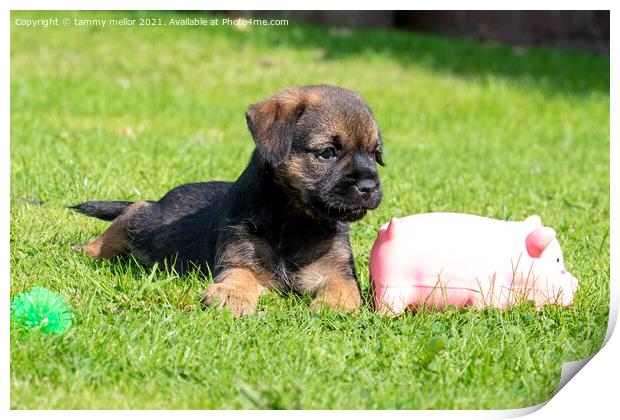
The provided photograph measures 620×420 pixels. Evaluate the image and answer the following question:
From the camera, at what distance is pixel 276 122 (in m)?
4.54

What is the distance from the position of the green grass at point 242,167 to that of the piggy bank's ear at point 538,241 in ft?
0.89

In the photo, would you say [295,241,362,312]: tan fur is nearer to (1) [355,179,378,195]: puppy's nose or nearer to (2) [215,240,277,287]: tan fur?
(2) [215,240,277,287]: tan fur

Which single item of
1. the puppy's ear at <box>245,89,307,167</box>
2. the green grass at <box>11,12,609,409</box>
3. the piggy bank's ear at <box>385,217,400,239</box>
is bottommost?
the green grass at <box>11,12,609,409</box>

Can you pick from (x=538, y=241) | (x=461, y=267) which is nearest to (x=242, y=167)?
(x=461, y=267)

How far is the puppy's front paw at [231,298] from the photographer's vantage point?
419 cm

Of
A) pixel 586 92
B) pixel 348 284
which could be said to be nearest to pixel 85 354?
pixel 348 284

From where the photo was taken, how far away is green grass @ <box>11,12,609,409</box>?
355 centimetres

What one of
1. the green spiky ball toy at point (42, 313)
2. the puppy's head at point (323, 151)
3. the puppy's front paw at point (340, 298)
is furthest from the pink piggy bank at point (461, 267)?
the green spiky ball toy at point (42, 313)

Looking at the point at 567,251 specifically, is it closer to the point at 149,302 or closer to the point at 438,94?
the point at 149,302

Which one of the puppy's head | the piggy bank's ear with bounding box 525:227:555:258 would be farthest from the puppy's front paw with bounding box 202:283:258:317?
the piggy bank's ear with bounding box 525:227:555:258

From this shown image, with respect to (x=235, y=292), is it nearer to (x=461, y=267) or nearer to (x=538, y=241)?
(x=461, y=267)

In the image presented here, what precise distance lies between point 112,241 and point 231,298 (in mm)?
1419

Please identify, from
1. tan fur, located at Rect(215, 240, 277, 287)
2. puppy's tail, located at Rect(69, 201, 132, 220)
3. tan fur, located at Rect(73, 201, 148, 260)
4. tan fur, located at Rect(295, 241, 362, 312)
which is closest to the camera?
tan fur, located at Rect(295, 241, 362, 312)

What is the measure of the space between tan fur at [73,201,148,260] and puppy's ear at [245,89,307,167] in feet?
4.08
